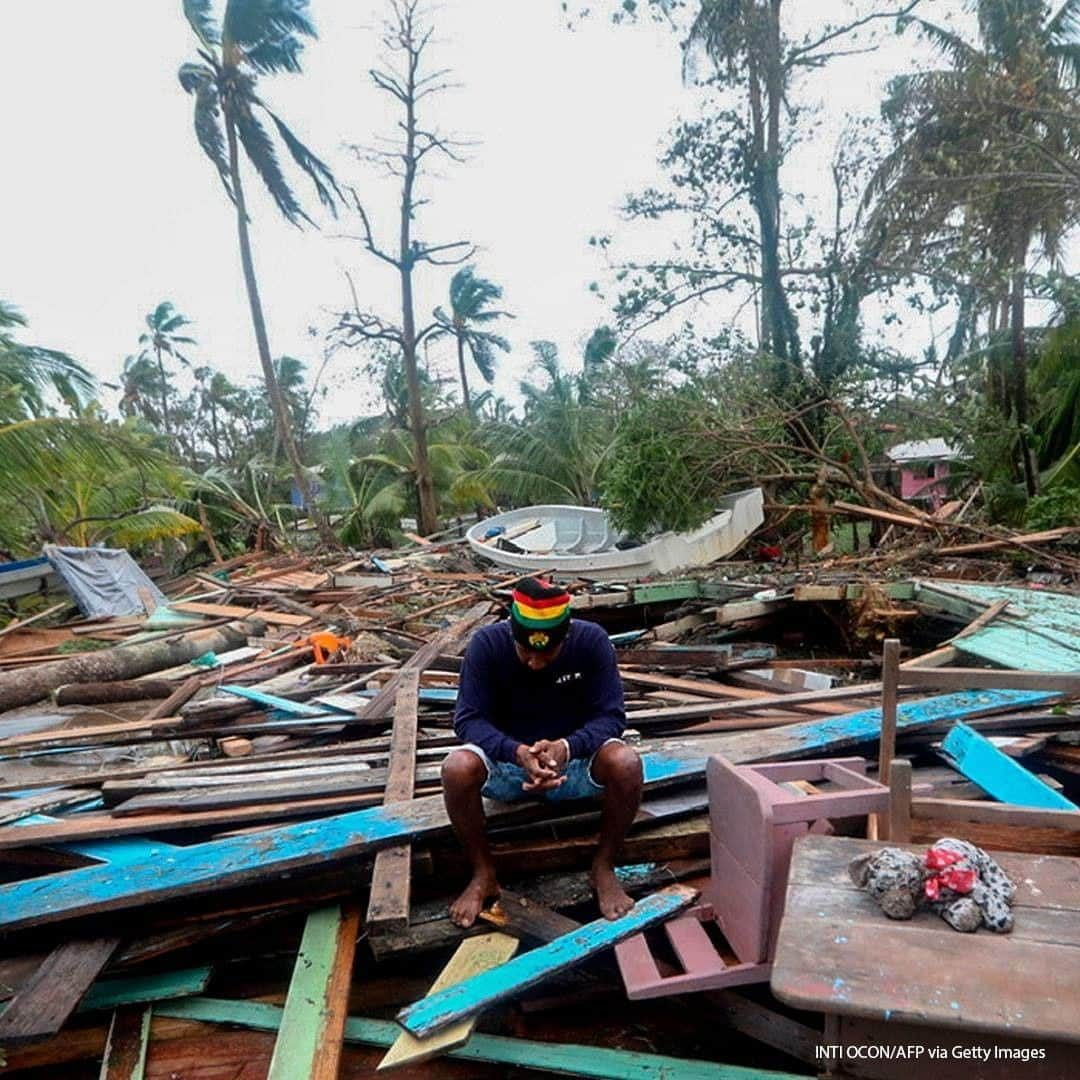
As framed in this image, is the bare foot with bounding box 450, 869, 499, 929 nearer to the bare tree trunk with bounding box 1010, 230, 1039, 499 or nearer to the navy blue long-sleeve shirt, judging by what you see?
the navy blue long-sleeve shirt

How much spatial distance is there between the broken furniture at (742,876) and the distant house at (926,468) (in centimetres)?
1127

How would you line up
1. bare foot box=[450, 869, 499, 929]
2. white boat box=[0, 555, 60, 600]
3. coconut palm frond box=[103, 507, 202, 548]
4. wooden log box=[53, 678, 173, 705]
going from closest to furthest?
bare foot box=[450, 869, 499, 929] → wooden log box=[53, 678, 173, 705] → white boat box=[0, 555, 60, 600] → coconut palm frond box=[103, 507, 202, 548]

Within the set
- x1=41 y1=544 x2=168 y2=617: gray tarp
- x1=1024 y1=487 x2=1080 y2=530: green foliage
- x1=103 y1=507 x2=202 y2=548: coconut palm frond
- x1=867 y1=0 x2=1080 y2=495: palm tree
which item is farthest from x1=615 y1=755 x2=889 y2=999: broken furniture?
x1=103 y1=507 x2=202 y2=548: coconut palm frond

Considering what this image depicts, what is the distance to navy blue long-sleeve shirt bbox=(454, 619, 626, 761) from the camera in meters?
2.88

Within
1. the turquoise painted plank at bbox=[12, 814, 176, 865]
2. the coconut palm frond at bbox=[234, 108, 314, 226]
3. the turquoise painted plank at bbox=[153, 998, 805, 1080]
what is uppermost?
the coconut palm frond at bbox=[234, 108, 314, 226]

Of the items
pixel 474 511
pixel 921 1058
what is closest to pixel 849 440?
pixel 921 1058

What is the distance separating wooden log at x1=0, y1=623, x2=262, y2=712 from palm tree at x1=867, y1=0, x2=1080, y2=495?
34.4 feet

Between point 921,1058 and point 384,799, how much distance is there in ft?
6.95

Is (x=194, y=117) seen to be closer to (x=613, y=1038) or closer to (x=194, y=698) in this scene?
(x=194, y=698)

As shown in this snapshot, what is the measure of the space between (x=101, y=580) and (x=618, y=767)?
34.7ft

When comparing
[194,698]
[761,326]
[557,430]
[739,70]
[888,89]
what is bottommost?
[194,698]

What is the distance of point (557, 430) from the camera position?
16719 mm

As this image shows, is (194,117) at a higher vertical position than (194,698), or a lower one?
higher

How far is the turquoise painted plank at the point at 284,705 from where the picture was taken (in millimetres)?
4734
